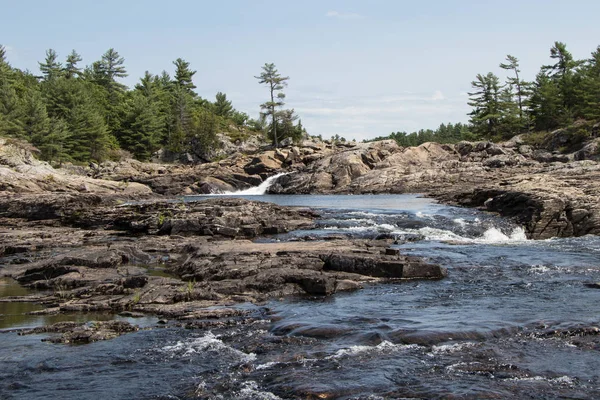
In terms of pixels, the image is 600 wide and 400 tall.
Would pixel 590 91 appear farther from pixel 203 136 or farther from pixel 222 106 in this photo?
pixel 222 106

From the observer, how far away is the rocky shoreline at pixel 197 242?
606 inches

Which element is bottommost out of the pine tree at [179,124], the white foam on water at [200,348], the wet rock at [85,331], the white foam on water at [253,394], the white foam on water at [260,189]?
the white foam on water at [253,394]

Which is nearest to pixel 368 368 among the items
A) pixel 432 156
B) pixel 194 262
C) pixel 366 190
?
pixel 194 262

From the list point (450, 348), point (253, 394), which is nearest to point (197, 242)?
point (450, 348)

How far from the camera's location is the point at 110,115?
9806cm

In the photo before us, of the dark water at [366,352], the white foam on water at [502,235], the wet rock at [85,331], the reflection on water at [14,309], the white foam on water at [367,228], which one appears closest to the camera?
the dark water at [366,352]

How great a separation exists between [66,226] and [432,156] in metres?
50.8

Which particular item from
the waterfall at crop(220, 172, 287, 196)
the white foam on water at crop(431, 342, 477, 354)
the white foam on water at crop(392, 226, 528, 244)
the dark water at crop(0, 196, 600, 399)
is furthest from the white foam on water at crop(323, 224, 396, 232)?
the waterfall at crop(220, 172, 287, 196)

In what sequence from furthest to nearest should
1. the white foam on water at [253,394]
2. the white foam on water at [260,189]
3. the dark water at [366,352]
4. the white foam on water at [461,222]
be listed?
the white foam on water at [260,189] → the white foam on water at [461,222] → the dark water at [366,352] → the white foam on water at [253,394]

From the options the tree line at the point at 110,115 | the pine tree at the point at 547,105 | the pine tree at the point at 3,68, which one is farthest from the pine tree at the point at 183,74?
the pine tree at the point at 547,105

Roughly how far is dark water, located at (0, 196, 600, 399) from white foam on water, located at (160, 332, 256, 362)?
22mm

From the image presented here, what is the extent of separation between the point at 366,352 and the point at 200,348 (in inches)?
137

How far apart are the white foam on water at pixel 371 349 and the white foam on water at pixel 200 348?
69.0 inches

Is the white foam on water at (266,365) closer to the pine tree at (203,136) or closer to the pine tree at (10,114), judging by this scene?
the pine tree at (10,114)
